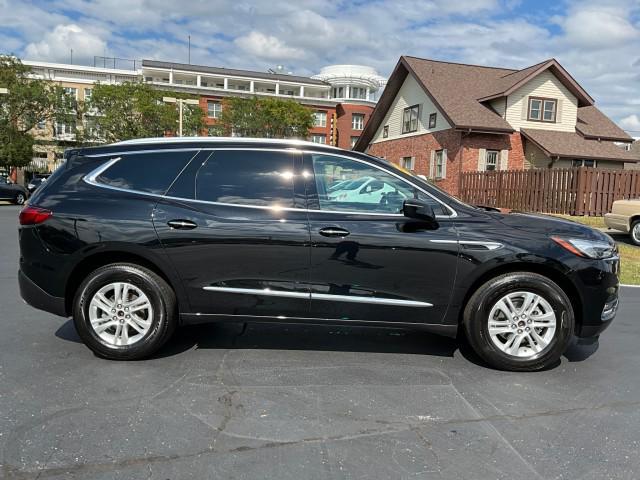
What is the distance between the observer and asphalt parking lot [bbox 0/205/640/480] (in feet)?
9.02

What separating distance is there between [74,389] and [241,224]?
1.67 metres

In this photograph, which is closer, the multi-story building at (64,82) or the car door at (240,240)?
the car door at (240,240)

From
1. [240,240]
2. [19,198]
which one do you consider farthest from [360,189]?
[19,198]

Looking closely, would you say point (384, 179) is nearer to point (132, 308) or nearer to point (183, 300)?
point (183, 300)

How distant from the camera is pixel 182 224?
4.03m

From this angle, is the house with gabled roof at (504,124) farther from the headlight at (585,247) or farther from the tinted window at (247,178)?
the tinted window at (247,178)

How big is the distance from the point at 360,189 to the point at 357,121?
61643mm

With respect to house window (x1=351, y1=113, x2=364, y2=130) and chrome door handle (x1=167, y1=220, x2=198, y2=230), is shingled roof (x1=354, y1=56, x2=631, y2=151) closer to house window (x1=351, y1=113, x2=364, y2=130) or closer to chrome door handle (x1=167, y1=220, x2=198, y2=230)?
chrome door handle (x1=167, y1=220, x2=198, y2=230)

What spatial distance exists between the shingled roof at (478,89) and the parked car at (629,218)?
12.2 metres

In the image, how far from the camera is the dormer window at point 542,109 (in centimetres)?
2647

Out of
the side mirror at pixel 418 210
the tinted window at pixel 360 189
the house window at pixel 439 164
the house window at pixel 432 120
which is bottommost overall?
the side mirror at pixel 418 210

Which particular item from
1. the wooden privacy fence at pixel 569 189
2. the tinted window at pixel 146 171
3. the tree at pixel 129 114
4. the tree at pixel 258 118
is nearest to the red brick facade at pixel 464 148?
the wooden privacy fence at pixel 569 189

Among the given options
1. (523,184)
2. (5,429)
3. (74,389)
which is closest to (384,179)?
(74,389)

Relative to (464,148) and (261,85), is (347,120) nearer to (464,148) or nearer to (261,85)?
(261,85)
